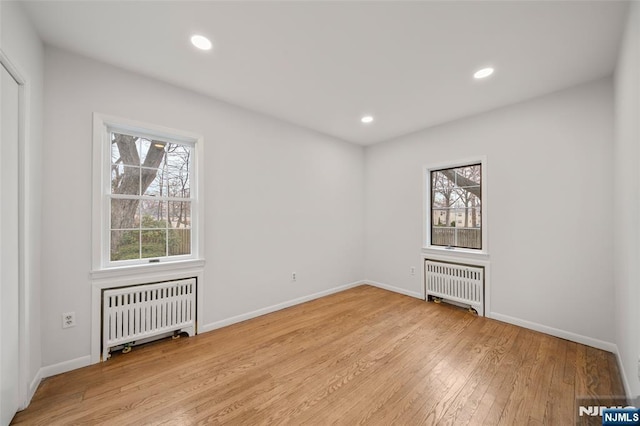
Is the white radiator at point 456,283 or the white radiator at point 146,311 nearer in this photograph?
the white radiator at point 146,311

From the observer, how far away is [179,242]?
277 centimetres

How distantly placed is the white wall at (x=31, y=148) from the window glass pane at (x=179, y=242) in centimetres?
98

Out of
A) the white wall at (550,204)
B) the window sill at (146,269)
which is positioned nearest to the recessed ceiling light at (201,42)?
the window sill at (146,269)

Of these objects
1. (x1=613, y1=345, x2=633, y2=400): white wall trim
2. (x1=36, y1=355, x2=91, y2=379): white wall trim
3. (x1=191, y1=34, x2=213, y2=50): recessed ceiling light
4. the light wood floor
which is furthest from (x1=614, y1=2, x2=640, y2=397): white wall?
(x1=36, y1=355, x2=91, y2=379): white wall trim

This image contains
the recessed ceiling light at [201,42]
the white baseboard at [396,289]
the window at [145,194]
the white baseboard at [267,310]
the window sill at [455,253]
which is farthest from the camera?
the white baseboard at [396,289]

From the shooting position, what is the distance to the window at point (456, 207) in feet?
11.4

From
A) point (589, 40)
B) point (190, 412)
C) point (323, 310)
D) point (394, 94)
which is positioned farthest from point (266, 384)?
point (589, 40)

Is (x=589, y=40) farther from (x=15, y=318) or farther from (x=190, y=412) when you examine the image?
(x=15, y=318)

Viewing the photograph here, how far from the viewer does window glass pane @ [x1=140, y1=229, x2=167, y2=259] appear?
8.34ft

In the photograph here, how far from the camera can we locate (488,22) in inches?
70.1

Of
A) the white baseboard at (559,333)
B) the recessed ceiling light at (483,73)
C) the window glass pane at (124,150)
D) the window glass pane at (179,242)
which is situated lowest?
the white baseboard at (559,333)

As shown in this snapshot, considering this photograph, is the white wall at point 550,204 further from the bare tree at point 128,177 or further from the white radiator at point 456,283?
the bare tree at point 128,177

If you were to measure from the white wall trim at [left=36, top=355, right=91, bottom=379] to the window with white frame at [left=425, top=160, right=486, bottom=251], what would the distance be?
4289mm

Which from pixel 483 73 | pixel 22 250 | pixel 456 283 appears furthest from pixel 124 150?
pixel 456 283
